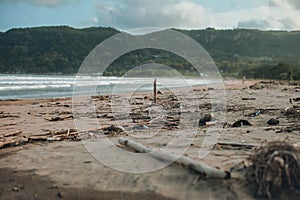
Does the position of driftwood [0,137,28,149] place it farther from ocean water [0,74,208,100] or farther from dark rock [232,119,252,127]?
ocean water [0,74,208,100]

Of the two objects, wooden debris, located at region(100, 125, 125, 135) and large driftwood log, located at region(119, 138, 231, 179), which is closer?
large driftwood log, located at region(119, 138, 231, 179)

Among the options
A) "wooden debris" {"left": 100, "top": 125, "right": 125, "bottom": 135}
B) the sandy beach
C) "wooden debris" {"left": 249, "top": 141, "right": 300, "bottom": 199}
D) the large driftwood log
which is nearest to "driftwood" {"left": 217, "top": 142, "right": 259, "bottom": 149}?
the sandy beach

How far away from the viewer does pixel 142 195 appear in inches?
144

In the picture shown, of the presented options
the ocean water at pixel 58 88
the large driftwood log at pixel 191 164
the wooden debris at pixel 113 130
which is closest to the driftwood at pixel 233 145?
the large driftwood log at pixel 191 164

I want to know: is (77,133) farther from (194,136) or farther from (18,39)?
(18,39)

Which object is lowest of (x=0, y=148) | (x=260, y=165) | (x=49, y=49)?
(x=0, y=148)

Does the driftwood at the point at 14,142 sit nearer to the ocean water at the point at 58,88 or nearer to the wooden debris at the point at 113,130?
the wooden debris at the point at 113,130

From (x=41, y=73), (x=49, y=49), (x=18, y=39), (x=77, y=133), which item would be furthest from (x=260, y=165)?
(x=18, y=39)

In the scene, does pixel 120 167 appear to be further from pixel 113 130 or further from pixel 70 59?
pixel 70 59

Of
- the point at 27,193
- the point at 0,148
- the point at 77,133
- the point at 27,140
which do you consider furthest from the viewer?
the point at 77,133

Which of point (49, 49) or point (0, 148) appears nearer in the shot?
point (0, 148)

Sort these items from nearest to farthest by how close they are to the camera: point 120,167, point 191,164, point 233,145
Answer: point 191,164, point 120,167, point 233,145

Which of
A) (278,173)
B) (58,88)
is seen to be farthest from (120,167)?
(58,88)

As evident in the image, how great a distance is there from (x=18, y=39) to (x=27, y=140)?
94.1 meters
